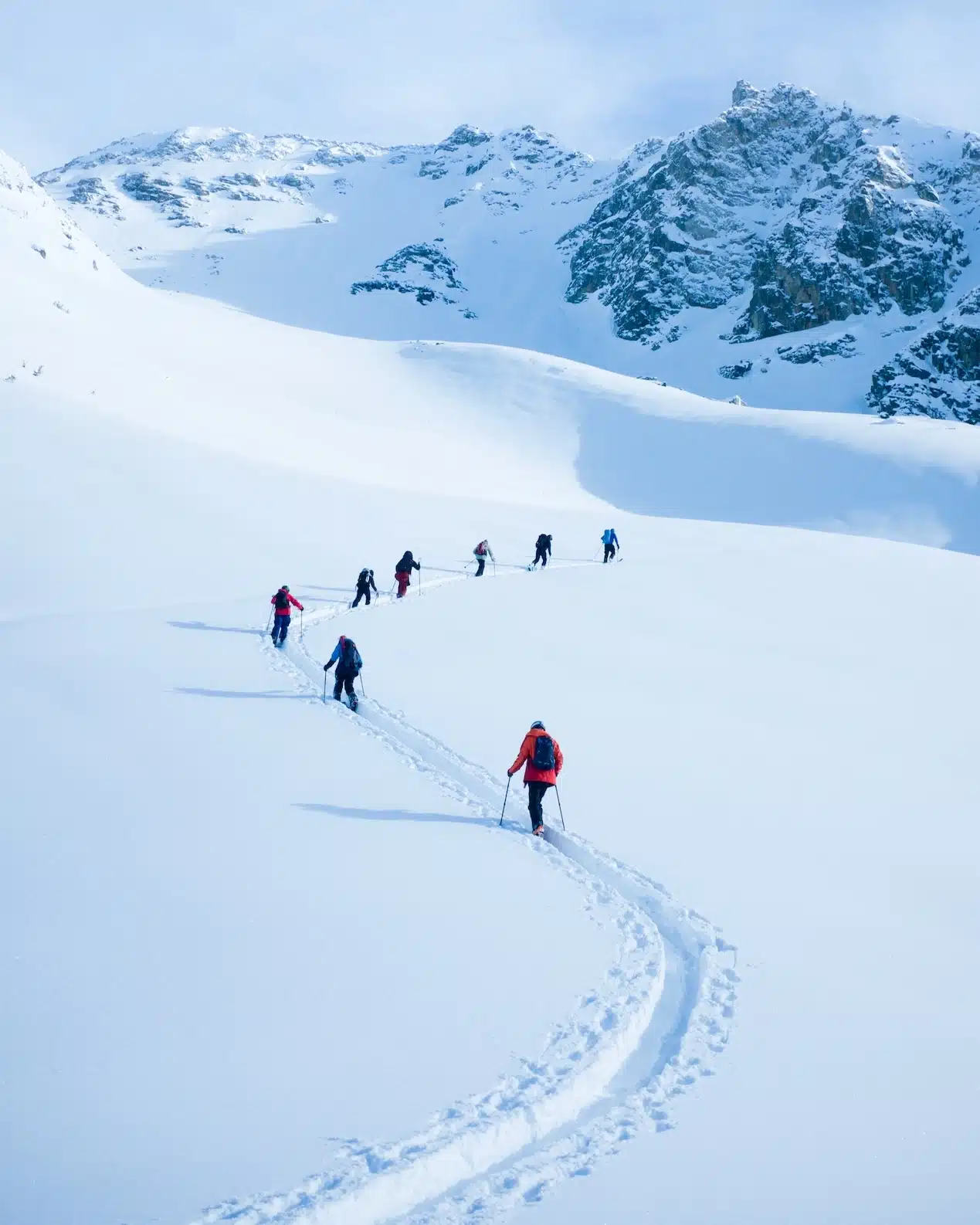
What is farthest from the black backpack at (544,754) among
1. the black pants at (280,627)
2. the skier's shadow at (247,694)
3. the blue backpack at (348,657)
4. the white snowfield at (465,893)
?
the black pants at (280,627)

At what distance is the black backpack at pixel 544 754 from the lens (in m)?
8.99

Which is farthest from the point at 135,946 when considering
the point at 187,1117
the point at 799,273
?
the point at 799,273

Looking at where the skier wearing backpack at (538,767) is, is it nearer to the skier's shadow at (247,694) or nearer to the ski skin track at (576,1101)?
the ski skin track at (576,1101)

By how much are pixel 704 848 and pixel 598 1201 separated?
4.60 m

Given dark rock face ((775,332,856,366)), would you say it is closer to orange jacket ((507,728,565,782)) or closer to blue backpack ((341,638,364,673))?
blue backpack ((341,638,364,673))

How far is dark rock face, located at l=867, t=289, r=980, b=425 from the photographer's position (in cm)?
8281

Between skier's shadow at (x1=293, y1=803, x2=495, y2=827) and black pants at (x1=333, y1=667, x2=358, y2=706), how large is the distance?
13.1ft

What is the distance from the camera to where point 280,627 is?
52.6 ft

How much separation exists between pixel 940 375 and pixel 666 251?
51.6 metres

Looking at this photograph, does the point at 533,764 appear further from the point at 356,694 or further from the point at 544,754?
the point at 356,694

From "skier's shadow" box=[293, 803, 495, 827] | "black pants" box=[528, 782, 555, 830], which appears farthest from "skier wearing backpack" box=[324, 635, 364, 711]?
"black pants" box=[528, 782, 555, 830]

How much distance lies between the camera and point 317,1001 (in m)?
5.25

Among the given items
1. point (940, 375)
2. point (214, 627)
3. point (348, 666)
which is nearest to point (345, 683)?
point (348, 666)

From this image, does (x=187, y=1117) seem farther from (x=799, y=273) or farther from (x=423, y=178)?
(x=423, y=178)
